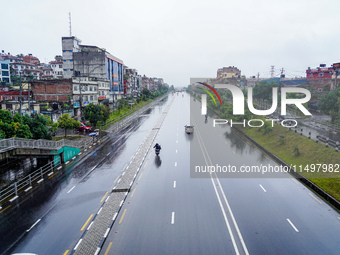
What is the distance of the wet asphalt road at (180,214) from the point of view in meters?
13.2

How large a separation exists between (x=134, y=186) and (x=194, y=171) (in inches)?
267

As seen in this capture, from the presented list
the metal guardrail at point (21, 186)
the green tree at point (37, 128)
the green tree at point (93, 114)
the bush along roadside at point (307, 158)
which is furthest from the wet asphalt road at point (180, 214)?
the green tree at point (93, 114)

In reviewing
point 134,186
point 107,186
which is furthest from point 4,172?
point 134,186

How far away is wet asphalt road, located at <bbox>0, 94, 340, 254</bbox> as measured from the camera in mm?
13203

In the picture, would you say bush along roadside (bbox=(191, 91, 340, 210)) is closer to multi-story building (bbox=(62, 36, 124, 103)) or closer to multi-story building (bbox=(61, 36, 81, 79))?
multi-story building (bbox=(62, 36, 124, 103))

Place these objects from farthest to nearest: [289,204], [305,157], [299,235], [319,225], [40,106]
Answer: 1. [40,106]
2. [305,157]
3. [289,204]
4. [319,225]
5. [299,235]

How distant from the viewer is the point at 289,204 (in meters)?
17.9

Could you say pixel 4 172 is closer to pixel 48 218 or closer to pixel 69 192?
pixel 69 192

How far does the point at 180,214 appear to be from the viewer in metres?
16.3

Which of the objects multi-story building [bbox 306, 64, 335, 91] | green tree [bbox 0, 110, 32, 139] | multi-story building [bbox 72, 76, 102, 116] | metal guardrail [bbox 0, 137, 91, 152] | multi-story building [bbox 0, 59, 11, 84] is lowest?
metal guardrail [bbox 0, 137, 91, 152]

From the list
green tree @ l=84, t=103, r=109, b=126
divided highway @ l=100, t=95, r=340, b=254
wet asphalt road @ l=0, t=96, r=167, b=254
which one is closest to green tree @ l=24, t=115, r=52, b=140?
wet asphalt road @ l=0, t=96, r=167, b=254

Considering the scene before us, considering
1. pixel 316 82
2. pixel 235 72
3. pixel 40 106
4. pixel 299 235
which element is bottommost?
pixel 299 235

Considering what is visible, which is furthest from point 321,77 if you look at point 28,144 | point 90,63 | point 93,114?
point 28,144

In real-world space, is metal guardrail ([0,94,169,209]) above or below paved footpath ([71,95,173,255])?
above
